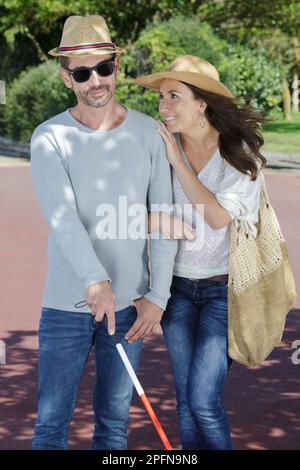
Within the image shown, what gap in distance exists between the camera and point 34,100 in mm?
27625

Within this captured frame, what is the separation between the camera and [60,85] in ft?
85.4

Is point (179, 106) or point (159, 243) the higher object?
point (179, 106)

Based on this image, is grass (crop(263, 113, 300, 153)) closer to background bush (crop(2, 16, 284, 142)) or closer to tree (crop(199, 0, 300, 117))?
background bush (crop(2, 16, 284, 142))

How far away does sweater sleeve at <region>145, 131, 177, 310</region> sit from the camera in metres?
4.22

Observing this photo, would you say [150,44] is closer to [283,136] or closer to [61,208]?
[283,136]

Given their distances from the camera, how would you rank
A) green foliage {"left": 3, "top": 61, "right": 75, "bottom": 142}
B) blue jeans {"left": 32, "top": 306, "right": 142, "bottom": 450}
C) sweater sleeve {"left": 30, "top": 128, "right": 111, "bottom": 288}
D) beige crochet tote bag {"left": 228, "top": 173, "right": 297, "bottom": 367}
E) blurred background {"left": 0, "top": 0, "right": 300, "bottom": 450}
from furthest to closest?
green foliage {"left": 3, "top": 61, "right": 75, "bottom": 142}, blurred background {"left": 0, "top": 0, "right": 300, "bottom": 450}, beige crochet tote bag {"left": 228, "top": 173, "right": 297, "bottom": 367}, blue jeans {"left": 32, "top": 306, "right": 142, "bottom": 450}, sweater sleeve {"left": 30, "top": 128, "right": 111, "bottom": 288}

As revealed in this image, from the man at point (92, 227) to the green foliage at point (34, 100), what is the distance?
2210 centimetres

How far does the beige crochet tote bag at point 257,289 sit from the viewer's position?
14.4 feet

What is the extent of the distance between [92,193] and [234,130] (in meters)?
0.80

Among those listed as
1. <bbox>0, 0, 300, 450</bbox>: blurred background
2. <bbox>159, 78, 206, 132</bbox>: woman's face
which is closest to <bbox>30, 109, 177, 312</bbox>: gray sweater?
<bbox>159, 78, 206, 132</bbox>: woman's face

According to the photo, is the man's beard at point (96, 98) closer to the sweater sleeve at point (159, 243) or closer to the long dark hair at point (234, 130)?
the sweater sleeve at point (159, 243)

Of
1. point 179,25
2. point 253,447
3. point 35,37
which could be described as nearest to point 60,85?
point 179,25

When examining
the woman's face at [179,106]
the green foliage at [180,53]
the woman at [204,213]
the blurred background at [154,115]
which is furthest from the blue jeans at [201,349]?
the green foliage at [180,53]

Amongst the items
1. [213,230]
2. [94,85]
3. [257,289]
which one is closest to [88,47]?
[94,85]
